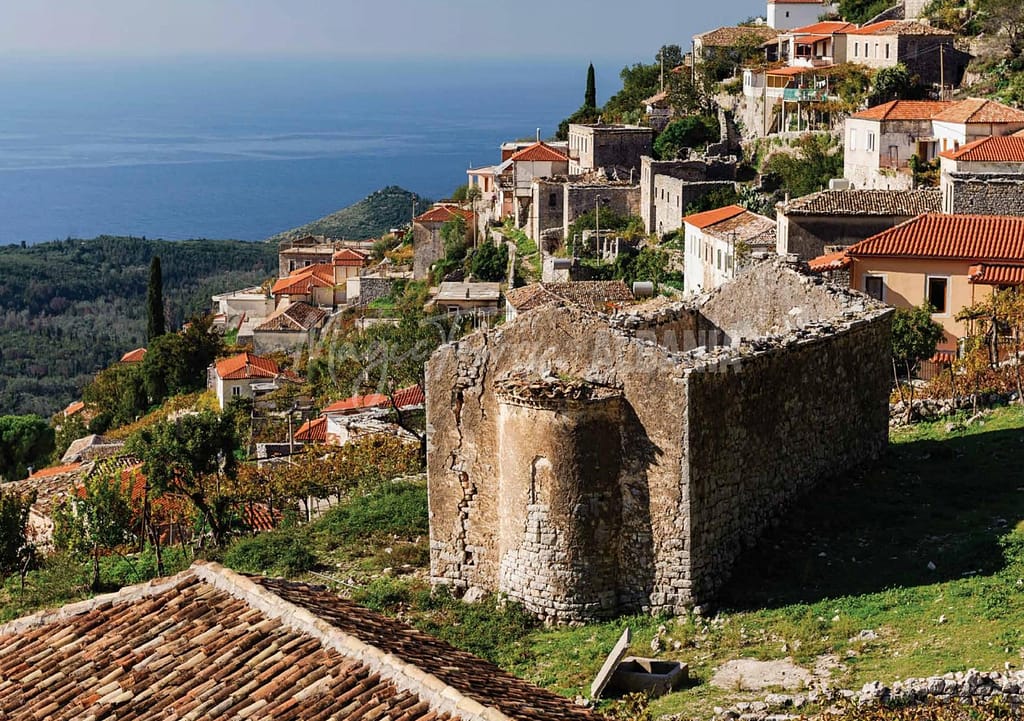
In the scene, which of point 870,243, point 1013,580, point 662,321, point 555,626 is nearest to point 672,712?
point 555,626

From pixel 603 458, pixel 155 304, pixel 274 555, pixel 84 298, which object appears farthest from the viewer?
pixel 84 298

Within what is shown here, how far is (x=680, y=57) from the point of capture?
286ft

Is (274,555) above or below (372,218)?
above

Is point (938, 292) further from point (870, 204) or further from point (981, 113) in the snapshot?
point (981, 113)

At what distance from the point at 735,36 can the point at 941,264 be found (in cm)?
5117

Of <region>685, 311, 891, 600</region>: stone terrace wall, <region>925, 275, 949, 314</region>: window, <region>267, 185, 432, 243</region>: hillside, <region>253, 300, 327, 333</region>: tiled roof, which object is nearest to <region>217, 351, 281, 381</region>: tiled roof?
<region>253, 300, 327, 333</region>: tiled roof

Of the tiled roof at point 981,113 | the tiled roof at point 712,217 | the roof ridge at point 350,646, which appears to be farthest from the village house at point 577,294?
the roof ridge at point 350,646

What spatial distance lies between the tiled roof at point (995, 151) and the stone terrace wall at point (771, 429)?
26244 millimetres

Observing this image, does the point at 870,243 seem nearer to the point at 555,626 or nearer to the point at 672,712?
the point at 555,626

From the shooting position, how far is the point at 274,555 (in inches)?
696

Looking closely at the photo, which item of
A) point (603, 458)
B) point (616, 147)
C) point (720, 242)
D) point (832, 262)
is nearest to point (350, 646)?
point (603, 458)

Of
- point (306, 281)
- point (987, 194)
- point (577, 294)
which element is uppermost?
point (987, 194)

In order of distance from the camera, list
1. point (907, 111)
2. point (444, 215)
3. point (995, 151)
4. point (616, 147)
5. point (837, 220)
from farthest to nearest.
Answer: point (444, 215) < point (616, 147) < point (907, 111) < point (995, 151) < point (837, 220)

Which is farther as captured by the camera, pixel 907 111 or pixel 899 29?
pixel 899 29
